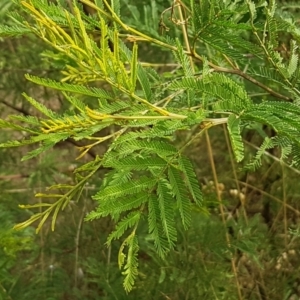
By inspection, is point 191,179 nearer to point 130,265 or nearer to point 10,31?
point 130,265

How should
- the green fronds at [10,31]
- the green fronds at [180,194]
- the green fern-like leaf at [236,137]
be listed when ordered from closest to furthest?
the green fern-like leaf at [236,137], the green fronds at [180,194], the green fronds at [10,31]

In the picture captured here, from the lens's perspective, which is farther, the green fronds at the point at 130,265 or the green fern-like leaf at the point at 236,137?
the green fronds at the point at 130,265

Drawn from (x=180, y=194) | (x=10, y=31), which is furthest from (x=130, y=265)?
(x=10, y=31)

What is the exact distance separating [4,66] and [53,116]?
1440 millimetres

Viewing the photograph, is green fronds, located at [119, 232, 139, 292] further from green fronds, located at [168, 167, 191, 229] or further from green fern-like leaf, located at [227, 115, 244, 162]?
green fern-like leaf, located at [227, 115, 244, 162]

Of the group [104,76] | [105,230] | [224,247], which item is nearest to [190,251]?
[224,247]

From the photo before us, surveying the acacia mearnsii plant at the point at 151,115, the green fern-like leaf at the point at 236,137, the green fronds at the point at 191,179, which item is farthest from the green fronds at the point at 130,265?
the green fern-like leaf at the point at 236,137

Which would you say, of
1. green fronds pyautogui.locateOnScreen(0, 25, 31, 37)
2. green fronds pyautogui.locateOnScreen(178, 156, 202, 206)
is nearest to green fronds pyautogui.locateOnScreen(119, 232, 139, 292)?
green fronds pyautogui.locateOnScreen(178, 156, 202, 206)

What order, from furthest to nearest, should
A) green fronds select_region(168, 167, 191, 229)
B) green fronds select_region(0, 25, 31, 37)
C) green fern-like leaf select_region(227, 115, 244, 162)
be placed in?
green fronds select_region(0, 25, 31, 37) → green fronds select_region(168, 167, 191, 229) → green fern-like leaf select_region(227, 115, 244, 162)

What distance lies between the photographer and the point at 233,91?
683mm

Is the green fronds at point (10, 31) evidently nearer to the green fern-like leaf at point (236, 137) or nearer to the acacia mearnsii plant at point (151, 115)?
the acacia mearnsii plant at point (151, 115)

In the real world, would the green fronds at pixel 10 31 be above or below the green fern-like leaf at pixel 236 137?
above

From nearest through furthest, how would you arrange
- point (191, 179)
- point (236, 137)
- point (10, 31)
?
point (236, 137) < point (191, 179) < point (10, 31)

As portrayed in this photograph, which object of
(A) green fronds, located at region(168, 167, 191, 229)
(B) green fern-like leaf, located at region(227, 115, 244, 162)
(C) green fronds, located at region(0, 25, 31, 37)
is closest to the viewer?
(B) green fern-like leaf, located at region(227, 115, 244, 162)
